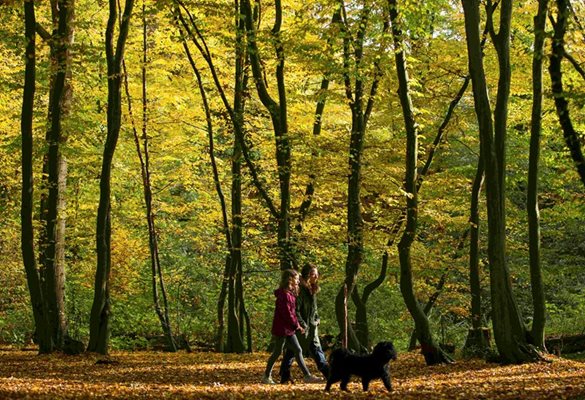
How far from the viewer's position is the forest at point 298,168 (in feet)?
45.7

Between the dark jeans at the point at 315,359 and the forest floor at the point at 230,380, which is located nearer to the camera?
the forest floor at the point at 230,380

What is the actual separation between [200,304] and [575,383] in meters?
17.3

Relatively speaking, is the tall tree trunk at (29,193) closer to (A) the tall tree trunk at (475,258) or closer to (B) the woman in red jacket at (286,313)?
(B) the woman in red jacket at (286,313)

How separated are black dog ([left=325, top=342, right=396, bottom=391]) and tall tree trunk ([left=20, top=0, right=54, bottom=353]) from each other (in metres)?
9.02

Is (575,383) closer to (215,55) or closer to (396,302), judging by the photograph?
(215,55)

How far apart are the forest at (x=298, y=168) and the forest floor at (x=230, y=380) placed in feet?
0.81

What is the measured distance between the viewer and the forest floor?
8.47 metres

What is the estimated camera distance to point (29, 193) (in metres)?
15.7

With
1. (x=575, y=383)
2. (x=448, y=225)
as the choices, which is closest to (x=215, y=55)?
(x=448, y=225)

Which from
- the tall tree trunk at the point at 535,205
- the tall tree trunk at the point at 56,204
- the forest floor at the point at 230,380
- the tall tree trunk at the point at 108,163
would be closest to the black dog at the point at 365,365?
the forest floor at the point at 230,380

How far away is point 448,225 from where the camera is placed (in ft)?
65.8

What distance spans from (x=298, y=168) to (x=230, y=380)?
558 centimetres

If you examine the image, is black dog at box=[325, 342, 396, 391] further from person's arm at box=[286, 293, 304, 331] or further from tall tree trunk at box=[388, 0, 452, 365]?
tall tree trunk at box=[388, 0, 452, 365]

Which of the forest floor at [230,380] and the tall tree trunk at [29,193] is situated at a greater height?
the tall tree trunk at [29,193]
